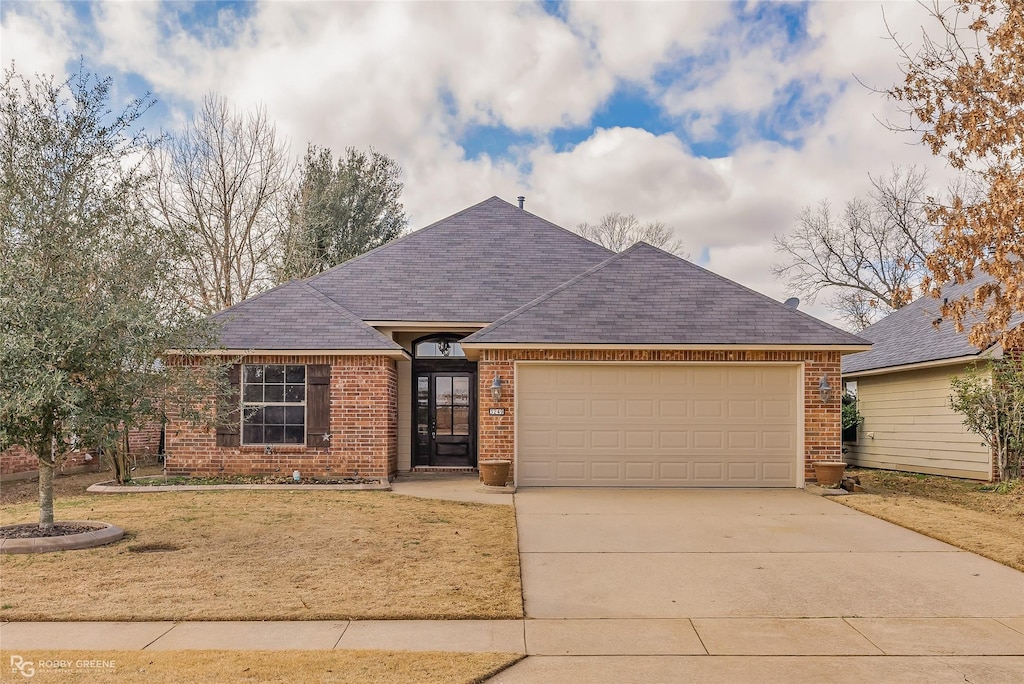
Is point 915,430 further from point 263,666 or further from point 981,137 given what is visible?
point 263,666

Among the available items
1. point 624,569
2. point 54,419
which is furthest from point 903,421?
point 54,419

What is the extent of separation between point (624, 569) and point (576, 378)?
6013mm

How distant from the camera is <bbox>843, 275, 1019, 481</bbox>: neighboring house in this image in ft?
48.0

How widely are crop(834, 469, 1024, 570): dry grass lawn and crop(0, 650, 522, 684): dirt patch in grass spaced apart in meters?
5.86

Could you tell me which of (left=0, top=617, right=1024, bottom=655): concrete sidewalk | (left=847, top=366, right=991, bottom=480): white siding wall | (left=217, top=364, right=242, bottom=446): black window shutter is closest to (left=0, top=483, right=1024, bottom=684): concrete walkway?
(left=0, top=617, right=1024, bottom=655): concrete sidewalk

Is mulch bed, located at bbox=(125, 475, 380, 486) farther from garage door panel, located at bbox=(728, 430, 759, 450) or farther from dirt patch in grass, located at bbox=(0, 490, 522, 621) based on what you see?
garage door panel, located at bbox=(728, 430, 759, 450)

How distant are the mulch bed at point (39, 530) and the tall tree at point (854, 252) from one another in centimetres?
2899

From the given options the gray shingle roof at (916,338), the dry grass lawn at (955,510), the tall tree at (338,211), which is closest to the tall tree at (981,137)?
the dry grass lawn at (955,510)

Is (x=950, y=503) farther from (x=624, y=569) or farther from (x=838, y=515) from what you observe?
(x=624, y=569)

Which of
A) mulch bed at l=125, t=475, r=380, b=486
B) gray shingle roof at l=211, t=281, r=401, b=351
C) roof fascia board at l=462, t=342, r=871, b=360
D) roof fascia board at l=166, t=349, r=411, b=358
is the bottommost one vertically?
mulch bed at l=125, t=475, r=380, b=486

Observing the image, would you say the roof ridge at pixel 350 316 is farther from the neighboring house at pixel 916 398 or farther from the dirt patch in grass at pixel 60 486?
the neighboring house at pixel 916 398

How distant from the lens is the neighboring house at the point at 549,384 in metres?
12.9

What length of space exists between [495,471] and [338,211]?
1799 cm

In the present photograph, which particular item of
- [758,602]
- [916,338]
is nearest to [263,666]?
[758,602]
